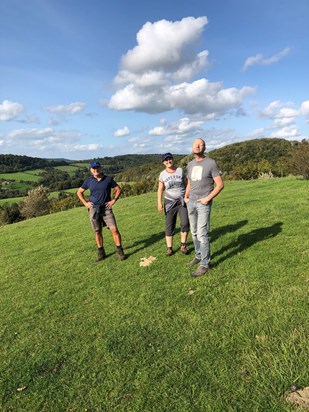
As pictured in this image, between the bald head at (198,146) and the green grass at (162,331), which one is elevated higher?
the bald head at (198,146)

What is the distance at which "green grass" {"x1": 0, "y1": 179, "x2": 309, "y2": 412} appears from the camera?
379 cm

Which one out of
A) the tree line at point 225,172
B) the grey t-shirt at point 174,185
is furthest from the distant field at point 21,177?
the grey t-shirt at point 174,185

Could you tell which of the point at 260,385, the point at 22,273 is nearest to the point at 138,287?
the point at 260,385

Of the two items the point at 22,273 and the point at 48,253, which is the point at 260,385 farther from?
the point at 48,253

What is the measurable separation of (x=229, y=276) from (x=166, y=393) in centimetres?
335

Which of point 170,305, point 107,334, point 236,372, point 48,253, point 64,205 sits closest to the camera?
point 236,372

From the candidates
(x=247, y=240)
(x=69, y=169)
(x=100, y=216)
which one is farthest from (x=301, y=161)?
(x=69, y=169)

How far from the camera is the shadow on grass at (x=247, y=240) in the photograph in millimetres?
8055

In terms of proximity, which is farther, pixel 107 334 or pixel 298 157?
pixel 298 157

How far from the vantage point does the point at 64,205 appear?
6938cm

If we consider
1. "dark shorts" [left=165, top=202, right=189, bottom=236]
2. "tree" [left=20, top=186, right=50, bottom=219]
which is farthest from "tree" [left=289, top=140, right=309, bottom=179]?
"tree" [left=20, top=186, right=50, bottom=219]

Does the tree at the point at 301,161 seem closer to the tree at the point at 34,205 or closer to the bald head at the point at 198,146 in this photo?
the bald head at the point at 198,146

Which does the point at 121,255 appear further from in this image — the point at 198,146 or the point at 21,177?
the point at 21,177

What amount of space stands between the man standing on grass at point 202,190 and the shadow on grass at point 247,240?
686 mm
